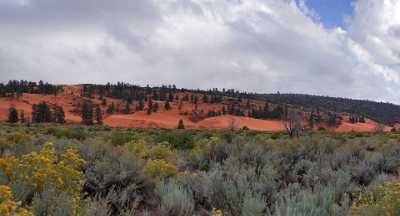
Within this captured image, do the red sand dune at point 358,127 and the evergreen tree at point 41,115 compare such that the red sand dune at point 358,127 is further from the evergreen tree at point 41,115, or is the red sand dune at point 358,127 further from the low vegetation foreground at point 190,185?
the low vegetation foreground at point 190,185

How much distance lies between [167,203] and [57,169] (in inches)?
59.5

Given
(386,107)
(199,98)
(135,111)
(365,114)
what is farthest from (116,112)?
(386,107)

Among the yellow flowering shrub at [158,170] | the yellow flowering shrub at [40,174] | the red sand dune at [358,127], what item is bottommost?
the red sand dune at [358,127]

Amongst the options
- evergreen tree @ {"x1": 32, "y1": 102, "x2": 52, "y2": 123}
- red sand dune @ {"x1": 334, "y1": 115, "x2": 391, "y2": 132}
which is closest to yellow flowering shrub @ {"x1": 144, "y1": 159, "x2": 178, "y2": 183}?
evergreen tree @ {"x1": 32, "y1": 102, "x2": 52, "y2": 123}

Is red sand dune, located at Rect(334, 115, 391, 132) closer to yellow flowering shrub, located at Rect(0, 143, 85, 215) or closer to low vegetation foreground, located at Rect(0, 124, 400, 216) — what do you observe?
low vegetation foreground, located at Rect(0, 124, 400, 216)

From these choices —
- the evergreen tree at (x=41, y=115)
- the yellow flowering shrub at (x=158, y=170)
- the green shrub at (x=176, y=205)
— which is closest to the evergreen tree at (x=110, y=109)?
the evergreen tree at (x=41, y=115)

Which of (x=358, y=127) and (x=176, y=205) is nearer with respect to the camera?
(x=176, y=205)

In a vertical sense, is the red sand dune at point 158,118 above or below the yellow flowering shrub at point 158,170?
below

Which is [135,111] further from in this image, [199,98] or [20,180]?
[20,180]

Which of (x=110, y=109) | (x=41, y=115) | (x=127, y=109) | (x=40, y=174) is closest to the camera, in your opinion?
(x=40, y=174)

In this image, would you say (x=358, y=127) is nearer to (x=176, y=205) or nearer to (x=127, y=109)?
(x=127, y=109)

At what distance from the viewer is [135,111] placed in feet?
417

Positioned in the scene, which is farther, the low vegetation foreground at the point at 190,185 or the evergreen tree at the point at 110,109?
the evergreen tree at the point at 110,109

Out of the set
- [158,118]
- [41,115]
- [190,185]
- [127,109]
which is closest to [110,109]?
[127,109]
